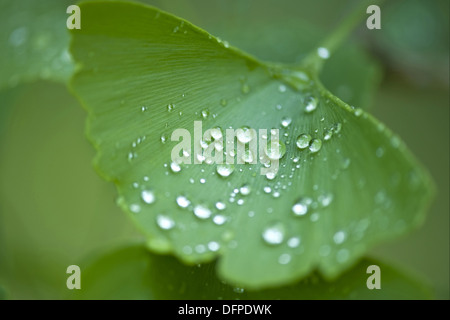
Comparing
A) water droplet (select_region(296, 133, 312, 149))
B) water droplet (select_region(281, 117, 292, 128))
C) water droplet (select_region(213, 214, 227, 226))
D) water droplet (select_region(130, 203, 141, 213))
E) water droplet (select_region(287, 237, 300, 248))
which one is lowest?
water droplet (select_region(287, 237, 300, 248))

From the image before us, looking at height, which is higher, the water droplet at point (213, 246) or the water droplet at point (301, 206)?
the water droplet at point (301, 206)

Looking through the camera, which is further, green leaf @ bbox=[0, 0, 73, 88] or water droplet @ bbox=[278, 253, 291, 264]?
green leaf @ bbox=[0, 0, 73, 88]

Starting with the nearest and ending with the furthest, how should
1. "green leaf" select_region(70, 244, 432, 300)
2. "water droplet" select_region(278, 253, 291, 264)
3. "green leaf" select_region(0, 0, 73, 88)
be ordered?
1. "water droplet" select_region(278, 253, 291, 264)
2. "green leaf" select_region(70, 244, 432, 300)
3. "green leaf" select_region(0, 0, 73, 88)

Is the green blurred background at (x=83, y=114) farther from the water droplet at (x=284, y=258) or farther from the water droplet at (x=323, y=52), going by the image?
the water droplet at (x=284, y=258)

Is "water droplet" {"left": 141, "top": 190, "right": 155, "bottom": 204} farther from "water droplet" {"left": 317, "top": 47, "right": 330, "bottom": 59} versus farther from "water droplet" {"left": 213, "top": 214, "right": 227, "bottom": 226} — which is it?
"water droplet" {"left": 317, "top": 47, "right": 330, "bottom": 59}

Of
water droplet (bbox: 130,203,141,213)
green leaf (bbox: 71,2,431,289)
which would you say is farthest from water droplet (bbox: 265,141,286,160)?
water droplet (bbox: 130,203,141,213)

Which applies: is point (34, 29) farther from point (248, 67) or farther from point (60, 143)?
point (60, 143)

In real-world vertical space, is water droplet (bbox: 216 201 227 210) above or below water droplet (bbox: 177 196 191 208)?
below

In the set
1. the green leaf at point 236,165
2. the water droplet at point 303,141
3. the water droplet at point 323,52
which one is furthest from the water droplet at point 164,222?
the water droplet at point 323,52
